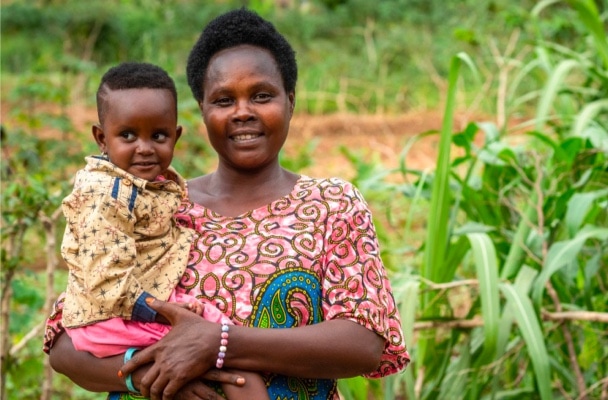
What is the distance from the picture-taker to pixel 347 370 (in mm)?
1890

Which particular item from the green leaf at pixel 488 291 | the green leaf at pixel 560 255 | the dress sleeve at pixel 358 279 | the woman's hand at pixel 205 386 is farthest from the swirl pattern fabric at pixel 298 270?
the green leaf at pixel 560 255

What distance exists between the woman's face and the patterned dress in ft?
0.43

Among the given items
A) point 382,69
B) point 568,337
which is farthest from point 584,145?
point 382,69

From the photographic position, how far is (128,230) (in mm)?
1869

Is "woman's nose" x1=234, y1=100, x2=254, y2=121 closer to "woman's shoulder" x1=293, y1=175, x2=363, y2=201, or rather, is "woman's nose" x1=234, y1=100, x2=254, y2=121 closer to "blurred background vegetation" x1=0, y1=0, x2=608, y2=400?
"woman's shoulder" x1=293, y1=175, x2=363, y2=201

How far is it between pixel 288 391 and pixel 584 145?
5.19 feet

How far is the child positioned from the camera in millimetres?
1821

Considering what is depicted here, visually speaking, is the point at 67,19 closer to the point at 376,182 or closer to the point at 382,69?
the point at 382,69

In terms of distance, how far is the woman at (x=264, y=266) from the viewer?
5.98 feet

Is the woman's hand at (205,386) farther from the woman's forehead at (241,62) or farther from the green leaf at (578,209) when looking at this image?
the green leaf at (578,209)

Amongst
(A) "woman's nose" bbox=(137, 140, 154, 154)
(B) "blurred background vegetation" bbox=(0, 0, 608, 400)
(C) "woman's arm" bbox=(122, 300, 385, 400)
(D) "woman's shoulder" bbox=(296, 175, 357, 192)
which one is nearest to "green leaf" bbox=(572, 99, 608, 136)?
(B) "blurred background vegetation" bbox=(0, 0, 608, 400)

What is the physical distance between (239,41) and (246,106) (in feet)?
0.53

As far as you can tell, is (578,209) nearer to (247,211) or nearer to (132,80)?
(247,211)

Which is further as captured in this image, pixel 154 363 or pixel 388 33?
pixel 388 33
